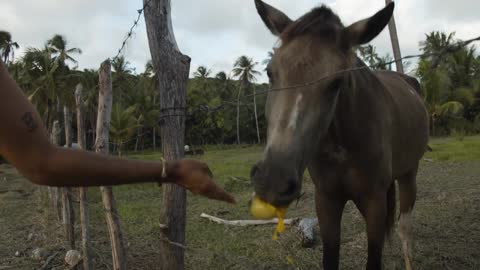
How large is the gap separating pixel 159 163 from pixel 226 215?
→ 6452mm

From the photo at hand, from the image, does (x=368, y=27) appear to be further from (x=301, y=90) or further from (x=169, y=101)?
(x=169, y=101)

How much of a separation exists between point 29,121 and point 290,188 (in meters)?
1.14

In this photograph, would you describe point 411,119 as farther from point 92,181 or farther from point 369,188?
point 92,181

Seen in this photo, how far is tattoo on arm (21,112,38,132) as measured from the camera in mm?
1212

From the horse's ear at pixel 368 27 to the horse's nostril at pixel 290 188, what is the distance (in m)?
1.01

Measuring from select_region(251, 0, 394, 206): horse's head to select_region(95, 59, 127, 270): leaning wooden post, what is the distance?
1.72 m

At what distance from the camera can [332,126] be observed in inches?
113

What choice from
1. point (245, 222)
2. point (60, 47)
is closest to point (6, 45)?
point (60, 47)

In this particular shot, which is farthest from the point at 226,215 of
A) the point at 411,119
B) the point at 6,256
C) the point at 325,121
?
the point at 325,121

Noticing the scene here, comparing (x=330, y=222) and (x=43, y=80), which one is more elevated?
(x=43, y=80)

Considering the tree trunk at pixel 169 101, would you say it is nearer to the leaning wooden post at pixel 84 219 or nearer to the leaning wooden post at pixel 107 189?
the leaning wooden post at pixel 107 189

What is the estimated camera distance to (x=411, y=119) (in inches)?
Answer: 168

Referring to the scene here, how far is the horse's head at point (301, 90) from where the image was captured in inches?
77.0

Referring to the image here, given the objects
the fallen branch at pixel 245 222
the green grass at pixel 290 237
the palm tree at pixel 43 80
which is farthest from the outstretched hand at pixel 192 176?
the palm tree at pixel 43 80
